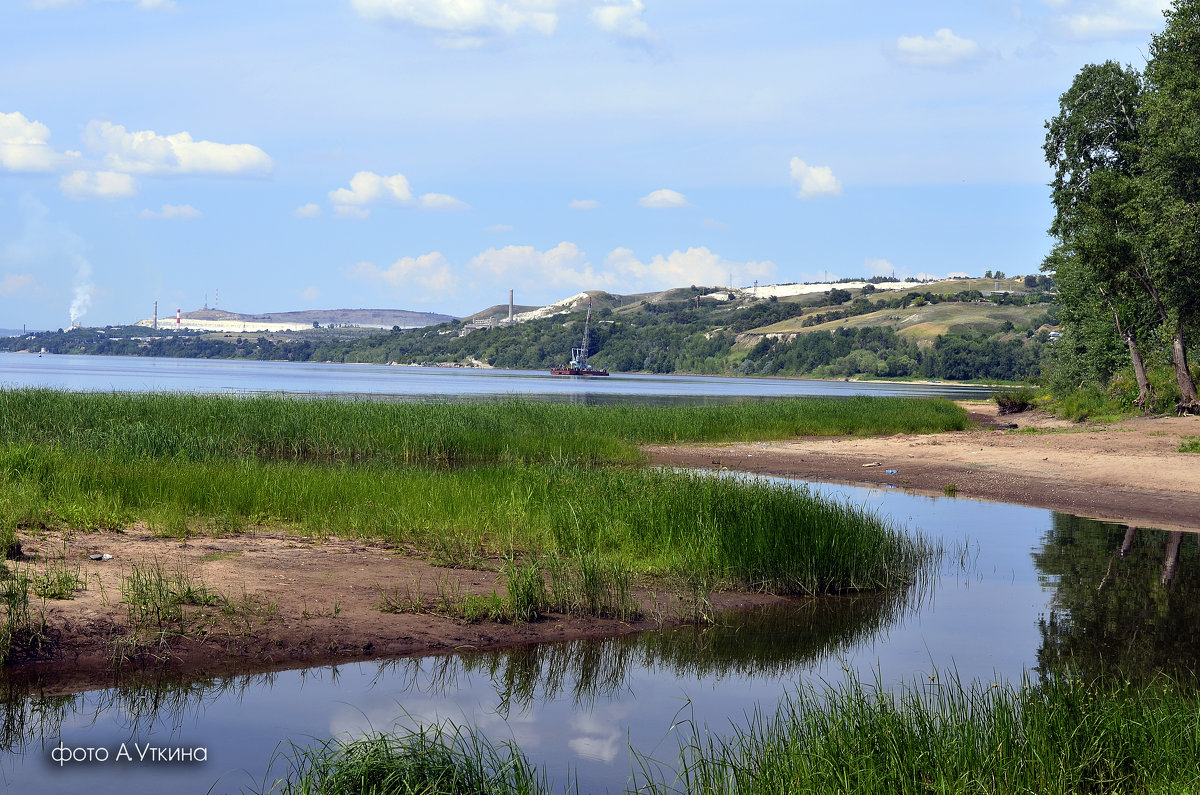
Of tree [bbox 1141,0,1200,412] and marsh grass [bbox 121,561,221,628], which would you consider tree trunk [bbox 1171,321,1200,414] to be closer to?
tree [bbox 1141,0,1200,412]

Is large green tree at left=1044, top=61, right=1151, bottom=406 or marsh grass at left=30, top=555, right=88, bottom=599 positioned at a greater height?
large green tree at left=1044, top=61, right=1151, bottom=406

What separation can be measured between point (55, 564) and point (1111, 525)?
16112mm

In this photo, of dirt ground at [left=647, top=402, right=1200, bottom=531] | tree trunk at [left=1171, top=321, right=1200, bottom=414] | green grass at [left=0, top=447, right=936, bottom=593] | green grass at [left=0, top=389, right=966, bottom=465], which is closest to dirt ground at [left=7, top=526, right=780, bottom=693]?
green grass at [left=0, top=447, right=936, bottom=593]

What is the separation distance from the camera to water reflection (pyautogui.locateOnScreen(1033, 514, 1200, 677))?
9062mm

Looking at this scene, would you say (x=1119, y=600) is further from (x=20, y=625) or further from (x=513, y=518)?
(x=20, y=625)

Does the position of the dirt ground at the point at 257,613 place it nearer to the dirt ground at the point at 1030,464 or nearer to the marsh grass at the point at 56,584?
the marsh grass at the point at 56,584

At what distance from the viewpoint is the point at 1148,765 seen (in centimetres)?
556

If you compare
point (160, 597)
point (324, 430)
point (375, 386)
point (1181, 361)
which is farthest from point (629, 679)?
point (375, 386)

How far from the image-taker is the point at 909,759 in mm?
5594

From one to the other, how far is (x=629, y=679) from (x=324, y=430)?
58.5 ft

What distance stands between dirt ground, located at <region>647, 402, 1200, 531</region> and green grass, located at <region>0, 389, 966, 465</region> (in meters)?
2.34

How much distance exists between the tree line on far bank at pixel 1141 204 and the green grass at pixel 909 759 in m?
26.6

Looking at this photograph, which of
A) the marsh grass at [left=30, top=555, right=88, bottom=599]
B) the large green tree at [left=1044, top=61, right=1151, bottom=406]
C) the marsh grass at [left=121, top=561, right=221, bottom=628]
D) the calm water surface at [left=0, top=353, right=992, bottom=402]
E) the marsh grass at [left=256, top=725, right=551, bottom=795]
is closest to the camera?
the marsh grass at [left=256, top=725, right=551, bottom=795]

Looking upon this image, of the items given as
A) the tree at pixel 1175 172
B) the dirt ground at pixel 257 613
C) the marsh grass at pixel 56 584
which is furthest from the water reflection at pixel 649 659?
the tree at pixel 1175 172
